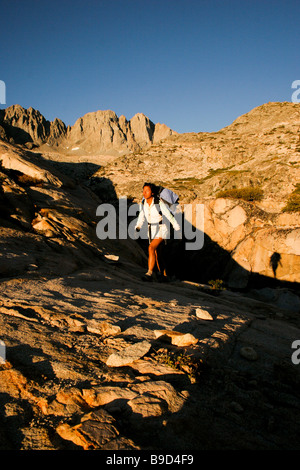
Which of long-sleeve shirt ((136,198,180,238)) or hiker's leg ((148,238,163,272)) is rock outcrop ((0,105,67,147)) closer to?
long-sleeve shirt ((136,198,180,238))

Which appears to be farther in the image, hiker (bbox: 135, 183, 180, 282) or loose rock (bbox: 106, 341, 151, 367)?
hiker (bbox: 135, 183, 180, 282)

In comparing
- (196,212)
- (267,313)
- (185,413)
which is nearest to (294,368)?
(185,413)

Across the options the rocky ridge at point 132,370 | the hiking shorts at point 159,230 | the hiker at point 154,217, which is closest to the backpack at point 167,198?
the hiker at point 154,217

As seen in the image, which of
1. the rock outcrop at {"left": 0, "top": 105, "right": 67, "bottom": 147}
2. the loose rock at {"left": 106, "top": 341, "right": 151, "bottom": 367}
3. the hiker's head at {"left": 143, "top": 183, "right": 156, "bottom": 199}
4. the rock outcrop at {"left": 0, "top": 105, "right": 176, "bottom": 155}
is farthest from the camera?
the rock outcrop at {"left": 0, "top": 105, "right": 176, "bottom": 155}

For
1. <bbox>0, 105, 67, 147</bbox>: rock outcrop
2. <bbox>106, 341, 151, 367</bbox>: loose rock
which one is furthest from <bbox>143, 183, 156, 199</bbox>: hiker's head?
<bbox>0, 105, 67, 147</bbox>: rock outcrop

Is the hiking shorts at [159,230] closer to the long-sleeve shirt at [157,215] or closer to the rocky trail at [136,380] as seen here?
the long-sleeve shirt at [157,215]

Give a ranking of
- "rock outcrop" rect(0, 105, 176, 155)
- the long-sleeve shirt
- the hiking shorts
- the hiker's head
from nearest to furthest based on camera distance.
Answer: the hiker's head, the long-sleeve shirt, the hiking shorts, "rock outcrop" rect(0, 105, 176, 155)

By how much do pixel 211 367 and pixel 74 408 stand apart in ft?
4.73

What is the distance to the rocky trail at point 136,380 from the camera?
5.88 ft

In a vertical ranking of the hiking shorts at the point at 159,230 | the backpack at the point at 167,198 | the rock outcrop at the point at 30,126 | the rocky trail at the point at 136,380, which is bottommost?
the rocky trail at the point at 136,380

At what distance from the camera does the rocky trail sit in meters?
1.79

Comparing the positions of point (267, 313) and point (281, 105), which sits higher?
point (281, 105)
